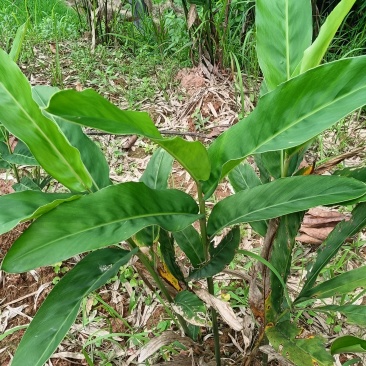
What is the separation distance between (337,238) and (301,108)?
0.94 feet

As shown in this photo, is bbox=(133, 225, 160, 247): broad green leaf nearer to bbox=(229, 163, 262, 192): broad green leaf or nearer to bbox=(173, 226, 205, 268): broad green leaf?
bbox=(173, 226, 205, 268): broad green leaf

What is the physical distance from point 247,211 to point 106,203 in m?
0.21

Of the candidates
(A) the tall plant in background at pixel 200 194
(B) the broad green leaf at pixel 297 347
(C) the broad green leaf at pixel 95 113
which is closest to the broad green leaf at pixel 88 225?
(A) the tall plant in background at pixel 200 194

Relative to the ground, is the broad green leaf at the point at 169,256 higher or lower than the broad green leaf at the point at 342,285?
higher

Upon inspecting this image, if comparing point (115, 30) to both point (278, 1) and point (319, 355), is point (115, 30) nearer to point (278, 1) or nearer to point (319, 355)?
point (278, 1)

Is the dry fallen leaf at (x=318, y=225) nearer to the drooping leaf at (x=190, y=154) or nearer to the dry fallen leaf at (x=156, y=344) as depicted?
the dry fallen leaf at (x=156, y=344)

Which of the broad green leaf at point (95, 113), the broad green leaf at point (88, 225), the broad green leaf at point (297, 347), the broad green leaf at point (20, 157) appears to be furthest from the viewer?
the broad green leaf at point (20, 157)

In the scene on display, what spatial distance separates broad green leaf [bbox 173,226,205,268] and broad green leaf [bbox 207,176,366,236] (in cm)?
11

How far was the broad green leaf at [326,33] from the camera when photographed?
0.52 m

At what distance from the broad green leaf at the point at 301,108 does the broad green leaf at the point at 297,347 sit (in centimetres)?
28

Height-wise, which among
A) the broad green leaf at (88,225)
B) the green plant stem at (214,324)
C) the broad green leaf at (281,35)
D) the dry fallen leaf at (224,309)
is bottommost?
the green plant stem at (214,324)

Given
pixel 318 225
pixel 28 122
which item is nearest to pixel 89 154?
pixel 28 122

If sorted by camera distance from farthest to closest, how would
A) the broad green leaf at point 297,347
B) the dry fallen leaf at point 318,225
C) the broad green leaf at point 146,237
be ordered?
1. the dry fallen leaf at point 318,225
2. the broad green leaf at point 146,237
3. the broad green leaf at point 297,347

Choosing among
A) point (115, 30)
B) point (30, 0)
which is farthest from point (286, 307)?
point (30, 0)
